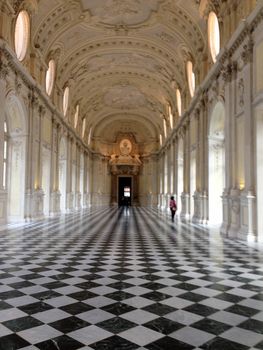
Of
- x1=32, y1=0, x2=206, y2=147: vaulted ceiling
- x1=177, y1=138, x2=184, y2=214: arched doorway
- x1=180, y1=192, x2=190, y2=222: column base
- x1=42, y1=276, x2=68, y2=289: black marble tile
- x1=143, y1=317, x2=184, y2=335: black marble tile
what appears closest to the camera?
x1=143, y1=317, x2=184, y2=335: black marble tile

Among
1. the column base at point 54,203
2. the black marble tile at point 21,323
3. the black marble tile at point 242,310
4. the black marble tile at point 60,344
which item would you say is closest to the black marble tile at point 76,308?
the black marble tile at point 21,323

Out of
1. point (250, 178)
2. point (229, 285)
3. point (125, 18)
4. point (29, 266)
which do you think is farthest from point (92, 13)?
point (229, 285)

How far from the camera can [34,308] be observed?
12.7 ft

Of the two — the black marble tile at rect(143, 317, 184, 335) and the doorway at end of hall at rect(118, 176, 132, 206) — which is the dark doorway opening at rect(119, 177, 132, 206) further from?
the black marble tile at rect(143, 317, 184, 335)

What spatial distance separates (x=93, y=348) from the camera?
9.34ft

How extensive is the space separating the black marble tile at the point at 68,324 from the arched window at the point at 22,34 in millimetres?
13900

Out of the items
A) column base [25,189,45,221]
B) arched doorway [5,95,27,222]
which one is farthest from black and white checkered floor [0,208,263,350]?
column base [25,189,45,221]

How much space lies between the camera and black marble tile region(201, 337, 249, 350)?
2.88 m

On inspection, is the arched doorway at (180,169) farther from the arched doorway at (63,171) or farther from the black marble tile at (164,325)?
the black marble tile at (164,325)

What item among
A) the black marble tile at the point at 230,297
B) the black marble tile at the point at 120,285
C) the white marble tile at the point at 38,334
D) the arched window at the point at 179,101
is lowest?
the black marble tile at the point at 230,297

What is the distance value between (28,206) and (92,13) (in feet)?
33.1

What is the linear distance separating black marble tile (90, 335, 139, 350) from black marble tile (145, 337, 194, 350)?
0.14 metres

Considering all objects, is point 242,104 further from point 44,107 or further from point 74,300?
point 44,107

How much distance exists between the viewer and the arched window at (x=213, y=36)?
1482 cm
